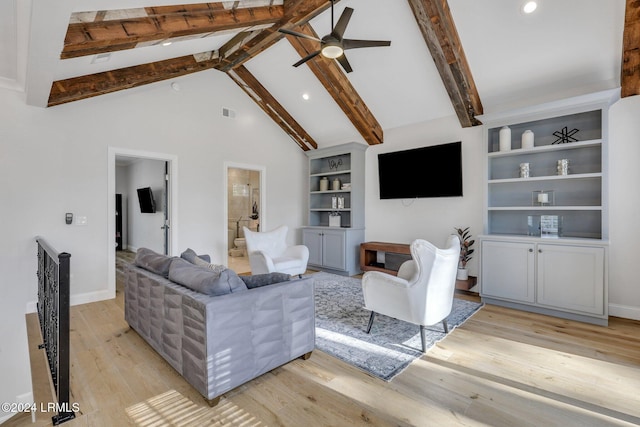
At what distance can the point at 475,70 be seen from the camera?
394 centimetres

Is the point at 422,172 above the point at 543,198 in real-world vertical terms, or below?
above

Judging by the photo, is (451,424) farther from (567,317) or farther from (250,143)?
(250,143)

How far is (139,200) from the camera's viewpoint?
7.66 meters

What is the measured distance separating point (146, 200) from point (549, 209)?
309 inches

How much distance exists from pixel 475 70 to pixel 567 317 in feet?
10.5

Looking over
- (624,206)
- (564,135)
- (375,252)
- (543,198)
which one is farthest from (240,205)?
(624,206)

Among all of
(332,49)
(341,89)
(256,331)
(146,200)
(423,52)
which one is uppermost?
(423,52)

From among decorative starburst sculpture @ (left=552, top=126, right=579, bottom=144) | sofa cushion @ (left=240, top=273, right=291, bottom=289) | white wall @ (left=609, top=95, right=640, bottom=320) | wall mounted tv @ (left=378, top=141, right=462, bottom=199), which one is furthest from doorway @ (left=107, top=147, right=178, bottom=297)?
white wall @ (left=609, top=95, right=640, bottom=320)

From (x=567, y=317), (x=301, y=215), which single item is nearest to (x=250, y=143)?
(x=301, y=215)

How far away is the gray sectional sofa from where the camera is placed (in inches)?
75.5

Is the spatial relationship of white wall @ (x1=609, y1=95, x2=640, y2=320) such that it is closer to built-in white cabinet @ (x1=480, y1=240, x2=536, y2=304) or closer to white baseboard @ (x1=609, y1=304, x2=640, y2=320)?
white baseboard @ (x1=609, y1=304, x2=640, y2=320)

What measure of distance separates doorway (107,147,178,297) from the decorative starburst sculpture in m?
5.41

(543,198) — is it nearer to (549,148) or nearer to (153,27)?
(549,148)

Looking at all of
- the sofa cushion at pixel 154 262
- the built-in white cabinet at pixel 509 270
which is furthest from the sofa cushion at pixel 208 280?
the built-in white cabinet at pixel 509 270
